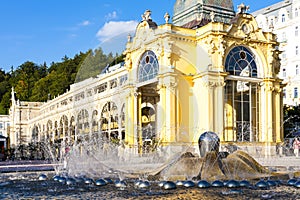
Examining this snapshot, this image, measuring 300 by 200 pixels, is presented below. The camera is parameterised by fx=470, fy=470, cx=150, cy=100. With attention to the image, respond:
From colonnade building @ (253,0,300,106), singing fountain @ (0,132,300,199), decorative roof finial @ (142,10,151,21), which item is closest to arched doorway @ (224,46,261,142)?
decorative roof finial @ (142,10,151,21)

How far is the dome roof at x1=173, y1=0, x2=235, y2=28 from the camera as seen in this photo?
142ft

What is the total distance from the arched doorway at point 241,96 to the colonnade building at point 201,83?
0.08 m

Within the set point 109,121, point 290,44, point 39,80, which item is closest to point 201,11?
point 109,121

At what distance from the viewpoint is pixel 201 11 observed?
43.2 m

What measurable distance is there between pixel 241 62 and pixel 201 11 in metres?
6.87

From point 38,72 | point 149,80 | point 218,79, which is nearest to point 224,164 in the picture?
point 218,79

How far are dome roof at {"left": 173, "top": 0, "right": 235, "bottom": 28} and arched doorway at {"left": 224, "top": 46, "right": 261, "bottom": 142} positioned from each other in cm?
560

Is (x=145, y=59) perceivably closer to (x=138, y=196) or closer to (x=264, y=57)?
(x=264, y=57)

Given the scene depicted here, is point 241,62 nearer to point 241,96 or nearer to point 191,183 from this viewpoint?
point 241,96

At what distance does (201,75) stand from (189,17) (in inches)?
354

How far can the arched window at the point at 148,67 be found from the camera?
39.2 metres

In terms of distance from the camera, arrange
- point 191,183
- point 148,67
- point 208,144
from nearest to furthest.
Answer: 1. point 191,183
2. point 208,144
3. point 148,67

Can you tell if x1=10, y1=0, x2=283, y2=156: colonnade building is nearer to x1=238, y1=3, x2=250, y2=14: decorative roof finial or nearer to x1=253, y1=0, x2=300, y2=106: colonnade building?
x1=238, y1=3, x2=250, y2=14: decorative roof finial

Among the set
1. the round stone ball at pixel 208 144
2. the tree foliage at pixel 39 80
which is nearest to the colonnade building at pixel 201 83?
the tree foliage at pixel 39 80
